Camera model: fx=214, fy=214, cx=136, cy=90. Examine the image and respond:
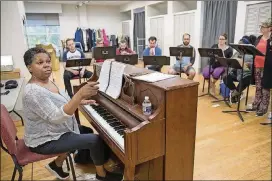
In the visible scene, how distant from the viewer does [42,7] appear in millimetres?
9133

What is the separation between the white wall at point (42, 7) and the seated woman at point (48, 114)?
893cm

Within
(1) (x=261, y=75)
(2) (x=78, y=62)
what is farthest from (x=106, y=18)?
(1) (x=261, y=75)

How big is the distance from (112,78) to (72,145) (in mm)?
623

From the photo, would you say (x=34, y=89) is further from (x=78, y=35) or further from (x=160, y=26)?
(x=78, y=35)

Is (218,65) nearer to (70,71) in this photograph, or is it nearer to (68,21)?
A: (70,71)

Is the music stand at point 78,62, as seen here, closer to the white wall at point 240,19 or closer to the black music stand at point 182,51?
the black music stand at point 182,51

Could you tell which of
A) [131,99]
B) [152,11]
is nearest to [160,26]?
[152,11]

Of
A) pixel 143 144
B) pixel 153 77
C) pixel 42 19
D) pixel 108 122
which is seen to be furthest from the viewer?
pixel 42 19

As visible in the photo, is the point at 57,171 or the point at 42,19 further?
the point at 42,19

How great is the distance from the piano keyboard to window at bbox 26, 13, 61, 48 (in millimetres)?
8683

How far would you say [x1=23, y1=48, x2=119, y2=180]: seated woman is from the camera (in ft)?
4.40

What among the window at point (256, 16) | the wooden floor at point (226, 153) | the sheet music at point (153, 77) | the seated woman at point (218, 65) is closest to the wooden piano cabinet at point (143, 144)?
the sheet music at point (153, 77)

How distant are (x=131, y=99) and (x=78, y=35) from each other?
323 inches

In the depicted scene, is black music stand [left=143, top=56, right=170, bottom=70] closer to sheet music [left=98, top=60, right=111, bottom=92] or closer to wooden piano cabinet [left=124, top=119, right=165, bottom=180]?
sheet music [left=98, top=60, right=111, bottom=92]
